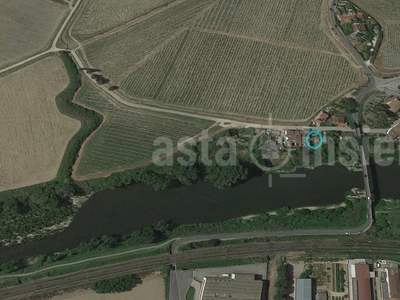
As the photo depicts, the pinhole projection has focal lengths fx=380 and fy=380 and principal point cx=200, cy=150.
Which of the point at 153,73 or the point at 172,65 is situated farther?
the point at 172,65

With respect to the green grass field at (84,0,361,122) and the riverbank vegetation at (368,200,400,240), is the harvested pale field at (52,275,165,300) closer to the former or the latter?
the green grass field at (84,0,361,122)

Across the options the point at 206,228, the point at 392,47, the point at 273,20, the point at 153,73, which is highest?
the point at 153,73

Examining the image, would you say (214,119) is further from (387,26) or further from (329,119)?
(387,26)

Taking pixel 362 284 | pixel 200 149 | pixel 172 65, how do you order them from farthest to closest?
pixel 172 65
pixel 200 149
pixel 362 284

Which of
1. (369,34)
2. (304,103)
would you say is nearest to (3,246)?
(304,103)

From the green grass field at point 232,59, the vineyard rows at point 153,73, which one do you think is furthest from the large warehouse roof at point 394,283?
the vineyard rows at point 153,73

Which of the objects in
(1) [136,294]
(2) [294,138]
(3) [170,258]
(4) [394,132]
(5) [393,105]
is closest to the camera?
(1) [136,294]

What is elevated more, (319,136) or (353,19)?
(353,19)

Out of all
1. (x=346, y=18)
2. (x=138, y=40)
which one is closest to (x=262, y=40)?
(x=346, y=18)
